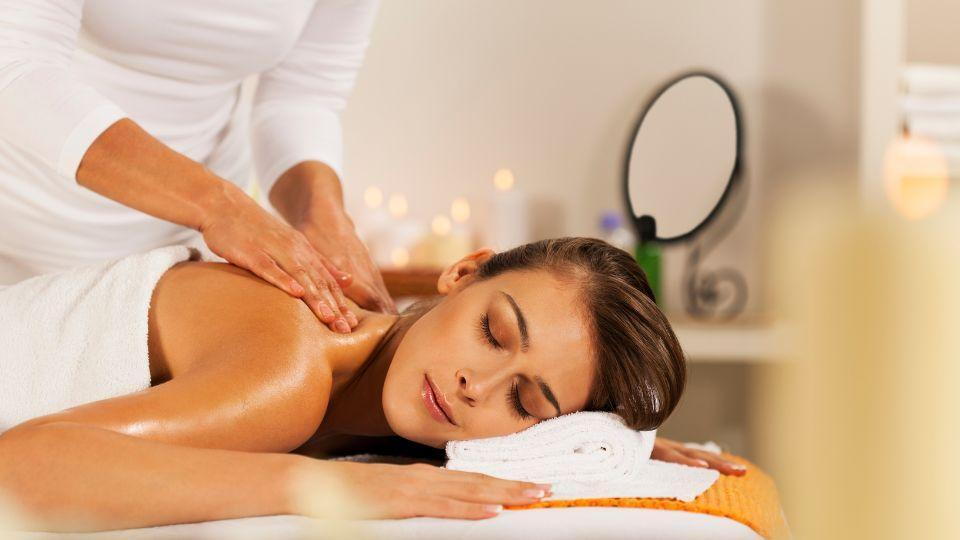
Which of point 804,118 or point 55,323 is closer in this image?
point 55,323

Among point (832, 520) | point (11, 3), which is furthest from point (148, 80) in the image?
point (832, 520)

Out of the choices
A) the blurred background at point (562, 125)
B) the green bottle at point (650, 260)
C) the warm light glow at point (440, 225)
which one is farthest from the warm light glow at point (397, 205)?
the green bottle at point (650, 260)

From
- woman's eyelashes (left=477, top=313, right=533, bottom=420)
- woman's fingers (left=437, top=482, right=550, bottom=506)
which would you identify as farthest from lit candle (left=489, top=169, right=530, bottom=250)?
woman's fingers (left=437, top=482, right=550, bottom=506)

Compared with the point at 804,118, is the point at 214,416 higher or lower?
lower

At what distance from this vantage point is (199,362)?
38.5 inches

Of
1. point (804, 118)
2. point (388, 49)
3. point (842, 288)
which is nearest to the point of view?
point (842, 288)

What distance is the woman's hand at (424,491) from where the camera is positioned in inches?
32.9

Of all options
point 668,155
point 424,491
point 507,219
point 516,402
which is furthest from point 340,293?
point 507,219

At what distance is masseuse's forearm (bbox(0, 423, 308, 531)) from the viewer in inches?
30.8

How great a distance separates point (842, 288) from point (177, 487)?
0.74m

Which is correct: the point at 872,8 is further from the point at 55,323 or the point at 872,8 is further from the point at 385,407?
the point at 55,323

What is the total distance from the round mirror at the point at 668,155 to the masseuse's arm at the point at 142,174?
0.42 m

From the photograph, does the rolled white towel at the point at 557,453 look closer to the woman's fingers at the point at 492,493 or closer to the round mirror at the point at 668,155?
the woman's fingers at the point at 492,493

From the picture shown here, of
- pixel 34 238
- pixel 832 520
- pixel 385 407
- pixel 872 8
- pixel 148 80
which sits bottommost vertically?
pixel 385 407
